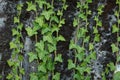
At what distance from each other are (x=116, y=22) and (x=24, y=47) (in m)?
0.82

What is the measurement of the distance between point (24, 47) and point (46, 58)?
0.72ft

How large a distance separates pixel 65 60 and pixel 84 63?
0.17 metres

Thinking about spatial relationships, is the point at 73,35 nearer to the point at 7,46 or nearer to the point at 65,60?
the point at 65,60

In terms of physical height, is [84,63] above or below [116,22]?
below

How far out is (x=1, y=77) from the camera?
3.34m

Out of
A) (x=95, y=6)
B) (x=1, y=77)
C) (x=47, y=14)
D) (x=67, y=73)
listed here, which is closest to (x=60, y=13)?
(x=47, y=14)

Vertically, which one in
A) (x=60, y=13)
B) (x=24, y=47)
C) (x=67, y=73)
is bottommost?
(x=67, y=73)

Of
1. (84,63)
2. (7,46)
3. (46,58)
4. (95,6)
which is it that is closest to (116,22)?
(95,6)

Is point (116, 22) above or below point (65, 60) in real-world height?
above

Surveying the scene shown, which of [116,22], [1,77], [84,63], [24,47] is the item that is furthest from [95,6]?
[1,77]

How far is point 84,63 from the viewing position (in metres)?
3.27

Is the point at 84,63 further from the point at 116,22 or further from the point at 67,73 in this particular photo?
the point at 116,22

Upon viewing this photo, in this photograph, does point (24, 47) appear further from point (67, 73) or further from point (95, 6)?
point (95, 6)

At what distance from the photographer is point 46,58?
3260 mm
